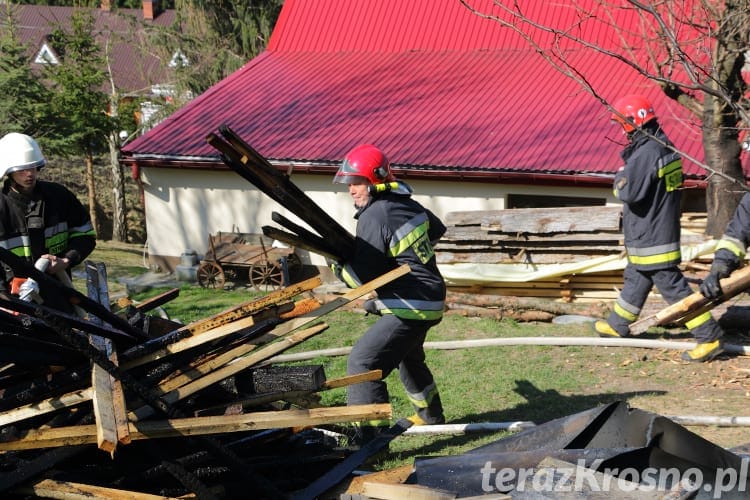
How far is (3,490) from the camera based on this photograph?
413cm

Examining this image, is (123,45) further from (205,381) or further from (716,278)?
(205,381)

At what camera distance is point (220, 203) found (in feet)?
46.7

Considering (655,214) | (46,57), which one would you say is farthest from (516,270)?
(46,57)

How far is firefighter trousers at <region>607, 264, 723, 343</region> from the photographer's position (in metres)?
7.67

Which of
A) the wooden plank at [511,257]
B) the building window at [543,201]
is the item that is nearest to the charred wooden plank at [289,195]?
the wooden plank at [511,257]

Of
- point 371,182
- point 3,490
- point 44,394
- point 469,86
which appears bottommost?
point 3,490

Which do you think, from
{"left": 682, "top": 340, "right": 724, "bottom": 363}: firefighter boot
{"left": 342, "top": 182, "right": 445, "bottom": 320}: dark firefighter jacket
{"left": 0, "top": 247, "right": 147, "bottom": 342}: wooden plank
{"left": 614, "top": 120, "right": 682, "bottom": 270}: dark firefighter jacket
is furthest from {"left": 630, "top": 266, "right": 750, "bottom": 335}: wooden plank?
{"left": 0, "top": 247, "right": 147, "bottom": 342}: wooden plank

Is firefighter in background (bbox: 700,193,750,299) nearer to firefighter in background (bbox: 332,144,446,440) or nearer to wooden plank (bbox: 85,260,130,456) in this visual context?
firefighter in background (bbox: 332,144,446,440)

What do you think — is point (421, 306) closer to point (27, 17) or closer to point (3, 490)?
point (3, 490)

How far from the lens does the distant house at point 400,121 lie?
11.9m

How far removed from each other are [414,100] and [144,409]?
10.3 m

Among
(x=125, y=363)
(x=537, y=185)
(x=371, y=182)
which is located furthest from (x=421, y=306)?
(x=537, y=185)

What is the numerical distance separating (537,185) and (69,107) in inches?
451

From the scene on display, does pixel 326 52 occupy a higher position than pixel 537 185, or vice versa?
pixel 326 52
